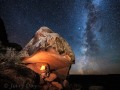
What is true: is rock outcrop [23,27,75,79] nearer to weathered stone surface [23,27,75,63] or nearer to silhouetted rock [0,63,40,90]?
weathered stone surface [23,27,75,63]

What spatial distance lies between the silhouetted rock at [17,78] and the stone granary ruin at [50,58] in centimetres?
410

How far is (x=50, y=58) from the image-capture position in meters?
14.9

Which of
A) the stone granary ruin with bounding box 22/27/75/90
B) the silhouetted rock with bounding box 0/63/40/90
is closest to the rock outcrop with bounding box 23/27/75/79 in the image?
the stone granary ruin with bounding box 22/27/75/90

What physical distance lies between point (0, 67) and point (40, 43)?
536 centimetres

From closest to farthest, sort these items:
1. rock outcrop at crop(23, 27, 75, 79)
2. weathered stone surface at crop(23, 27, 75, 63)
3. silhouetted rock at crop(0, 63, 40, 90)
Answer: silhouetted rock at crop(0, 63, 40, 90), rock outcrop at crop(23, 27, 75, 79), weathered stone surface at crop(23, 27, 75, 63)

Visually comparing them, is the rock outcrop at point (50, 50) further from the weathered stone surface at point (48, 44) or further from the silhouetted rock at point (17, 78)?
the silhouetted rock at point (17, 78)

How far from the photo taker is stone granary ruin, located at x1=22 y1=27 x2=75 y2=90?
14.3 metres

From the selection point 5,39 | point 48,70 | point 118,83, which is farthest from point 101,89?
point 5,39

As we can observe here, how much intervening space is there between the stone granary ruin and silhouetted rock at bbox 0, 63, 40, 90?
4.10 m

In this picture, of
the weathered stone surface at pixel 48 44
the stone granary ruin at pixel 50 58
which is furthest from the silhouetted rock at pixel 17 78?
the weathered stone surface at pixel 48 44

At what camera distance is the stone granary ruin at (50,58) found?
1427 centimetres

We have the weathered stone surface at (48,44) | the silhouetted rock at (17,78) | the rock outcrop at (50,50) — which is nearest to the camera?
the silhouetted rock at (17,78)

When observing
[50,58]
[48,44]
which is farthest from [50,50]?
[50,58]

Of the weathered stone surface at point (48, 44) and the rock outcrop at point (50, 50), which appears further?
the weathered stone surface at point (48, 44)
